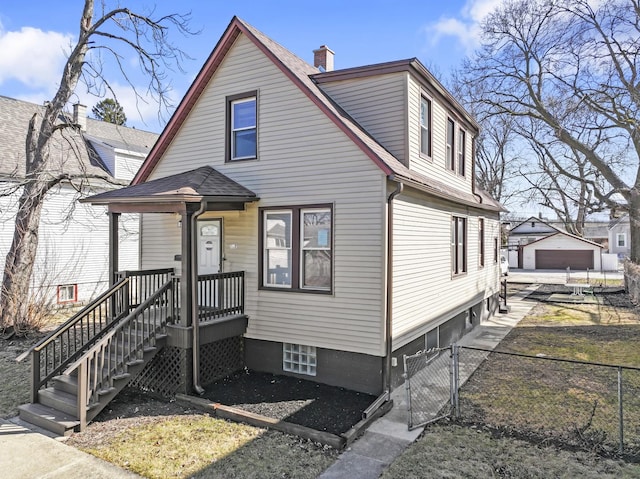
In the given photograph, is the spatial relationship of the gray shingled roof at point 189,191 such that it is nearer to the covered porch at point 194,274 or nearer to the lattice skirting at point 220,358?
the covered porch at point 194,274

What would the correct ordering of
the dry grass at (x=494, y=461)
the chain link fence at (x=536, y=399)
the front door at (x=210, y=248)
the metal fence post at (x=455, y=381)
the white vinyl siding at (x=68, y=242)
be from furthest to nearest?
1. the white vinyl siding at (x=68, y=242)
2. the front door at (x=210, y=248)
3. the metal fence post at (x=455, y=381)
4. the chain link fence at (x=536, y=399)
5. the dry grass at (x=494, y=461)

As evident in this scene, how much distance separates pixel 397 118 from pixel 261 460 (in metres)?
6.74

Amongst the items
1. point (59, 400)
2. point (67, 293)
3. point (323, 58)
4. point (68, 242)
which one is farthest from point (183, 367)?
point (68, 242)

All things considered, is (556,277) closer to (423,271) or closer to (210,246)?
(423,271)

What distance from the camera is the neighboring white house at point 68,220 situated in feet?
53.4

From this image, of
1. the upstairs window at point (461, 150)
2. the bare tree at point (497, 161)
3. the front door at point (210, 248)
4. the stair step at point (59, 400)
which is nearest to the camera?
the stair step at point (59, 400)

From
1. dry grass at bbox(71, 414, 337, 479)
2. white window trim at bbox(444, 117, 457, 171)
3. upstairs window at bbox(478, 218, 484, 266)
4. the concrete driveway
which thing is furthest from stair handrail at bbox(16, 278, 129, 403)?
the concrete driveway

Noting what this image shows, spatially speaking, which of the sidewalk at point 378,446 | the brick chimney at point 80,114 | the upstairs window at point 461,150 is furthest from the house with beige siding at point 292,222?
the brick chimney at point 80,114

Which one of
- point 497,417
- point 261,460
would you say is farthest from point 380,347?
point 261,460

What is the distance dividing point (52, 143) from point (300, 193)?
1480 cm

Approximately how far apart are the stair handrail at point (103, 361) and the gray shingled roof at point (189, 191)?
1.66 meters

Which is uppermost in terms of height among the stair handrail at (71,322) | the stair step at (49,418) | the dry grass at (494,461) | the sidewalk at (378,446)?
the stair handrail at (71,322)

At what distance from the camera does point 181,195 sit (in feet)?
24.8

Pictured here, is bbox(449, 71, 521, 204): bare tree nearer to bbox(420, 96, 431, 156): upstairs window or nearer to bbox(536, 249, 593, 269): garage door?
bbox(536, 249, 593, 269): garage door
